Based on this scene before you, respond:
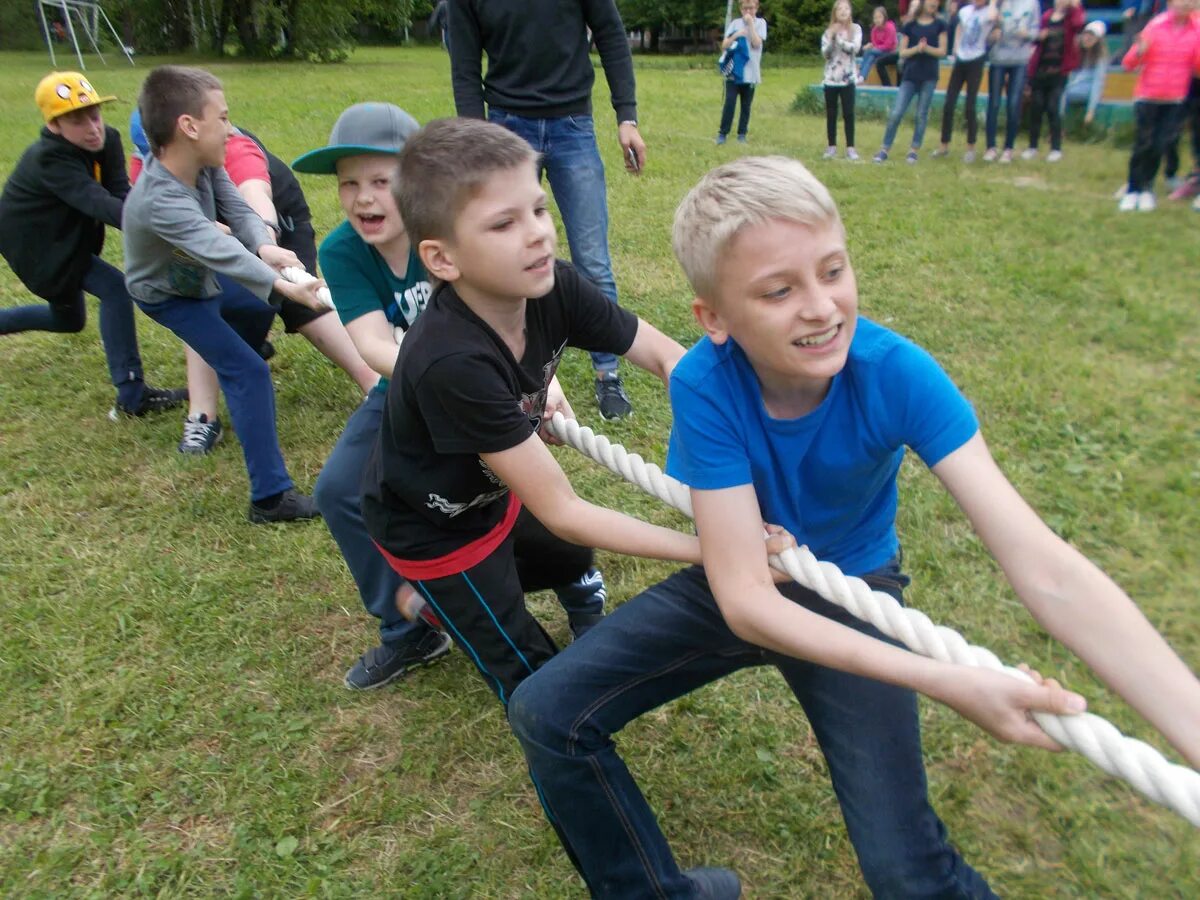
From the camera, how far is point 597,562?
11.2 ft

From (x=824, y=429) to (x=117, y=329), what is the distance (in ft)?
14.2

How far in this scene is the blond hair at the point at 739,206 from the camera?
5.27 ft

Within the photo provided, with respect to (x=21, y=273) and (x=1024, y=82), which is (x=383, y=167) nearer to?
(x=21, y=273)

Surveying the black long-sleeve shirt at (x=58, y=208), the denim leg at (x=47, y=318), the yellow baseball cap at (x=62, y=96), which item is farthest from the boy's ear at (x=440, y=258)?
the denim leg at (x=47, y=318)

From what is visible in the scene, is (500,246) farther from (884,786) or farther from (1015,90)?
(1015,90)

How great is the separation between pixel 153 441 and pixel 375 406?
2366 mm

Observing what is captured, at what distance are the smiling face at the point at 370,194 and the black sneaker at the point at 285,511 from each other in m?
1.61

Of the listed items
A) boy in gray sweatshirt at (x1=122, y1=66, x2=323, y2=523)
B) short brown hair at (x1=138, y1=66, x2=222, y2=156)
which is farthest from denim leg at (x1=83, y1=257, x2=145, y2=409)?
short brown hair at (x1=138, y1=66, x2=222, y2=156)

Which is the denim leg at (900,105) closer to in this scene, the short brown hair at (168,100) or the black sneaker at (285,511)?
the short brown hair at (168,100)

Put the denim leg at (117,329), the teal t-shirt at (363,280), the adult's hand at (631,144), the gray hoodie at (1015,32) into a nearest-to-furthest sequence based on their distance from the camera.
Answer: the teal t-shirt at (363,280), the adult's hand at (631,144), the denim leg at (117,329), the gray hoodie at (1015,32)

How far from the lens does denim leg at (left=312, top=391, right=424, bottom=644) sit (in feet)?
8.95

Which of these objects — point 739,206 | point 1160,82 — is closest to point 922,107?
point 1160,82

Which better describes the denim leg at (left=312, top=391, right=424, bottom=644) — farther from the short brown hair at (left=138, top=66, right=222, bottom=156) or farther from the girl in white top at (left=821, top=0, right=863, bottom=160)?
the girl in white top at (left=821, top=0, right=863, bottom=160)

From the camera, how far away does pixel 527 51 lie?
14.0 feet
